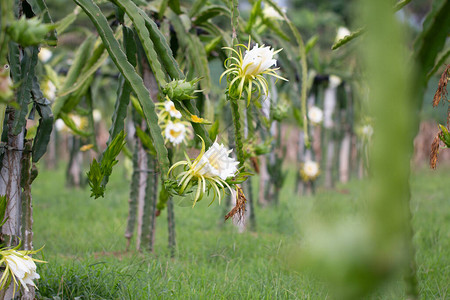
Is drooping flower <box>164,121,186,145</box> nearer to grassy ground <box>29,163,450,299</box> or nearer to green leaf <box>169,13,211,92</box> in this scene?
green leaf <box>169,13,211,92</box>

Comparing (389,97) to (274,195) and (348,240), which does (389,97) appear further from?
(274,195)

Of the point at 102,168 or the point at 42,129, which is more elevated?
the point at 42,129

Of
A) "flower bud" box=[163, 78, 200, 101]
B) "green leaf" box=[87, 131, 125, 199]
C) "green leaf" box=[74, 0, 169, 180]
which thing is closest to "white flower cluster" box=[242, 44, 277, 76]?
"flower bud" box=[163, 78, 200, 101]

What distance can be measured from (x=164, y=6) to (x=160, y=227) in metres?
1.49

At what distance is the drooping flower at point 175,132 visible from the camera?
1849mm

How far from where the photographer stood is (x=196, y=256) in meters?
1.97

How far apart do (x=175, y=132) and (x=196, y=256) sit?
1.84ft

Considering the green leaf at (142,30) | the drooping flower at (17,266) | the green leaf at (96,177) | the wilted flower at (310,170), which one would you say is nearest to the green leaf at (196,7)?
the green leaf at (142,30)

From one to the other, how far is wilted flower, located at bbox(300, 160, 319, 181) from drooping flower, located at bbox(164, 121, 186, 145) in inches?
88.8

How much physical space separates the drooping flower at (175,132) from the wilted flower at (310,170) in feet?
7.40

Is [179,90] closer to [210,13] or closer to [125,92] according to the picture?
[125,92]

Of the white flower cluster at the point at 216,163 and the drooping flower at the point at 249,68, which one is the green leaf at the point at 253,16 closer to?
the drooping flower at the point at 249,68

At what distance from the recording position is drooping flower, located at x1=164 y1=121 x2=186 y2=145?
1849 mm

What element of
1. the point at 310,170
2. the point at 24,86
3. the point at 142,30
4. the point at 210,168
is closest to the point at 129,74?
the point at 142,30
